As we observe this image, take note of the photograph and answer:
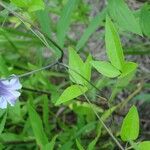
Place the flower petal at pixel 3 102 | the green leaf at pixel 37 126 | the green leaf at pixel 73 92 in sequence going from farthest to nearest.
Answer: the green leaf at pixel 37 126
the green leaf at pixel 73 92
the flower petal at pixel 3 102

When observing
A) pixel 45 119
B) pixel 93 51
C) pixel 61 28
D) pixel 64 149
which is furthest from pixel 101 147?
pixel 93 51

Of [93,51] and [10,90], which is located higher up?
[10,90]

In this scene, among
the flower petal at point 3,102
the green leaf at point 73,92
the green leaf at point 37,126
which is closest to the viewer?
the flower petal at point 3,102

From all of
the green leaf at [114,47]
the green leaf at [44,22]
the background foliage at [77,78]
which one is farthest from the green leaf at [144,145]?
the green leaf at [44,22]

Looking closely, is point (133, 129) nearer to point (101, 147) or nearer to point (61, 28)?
point (61, 28)

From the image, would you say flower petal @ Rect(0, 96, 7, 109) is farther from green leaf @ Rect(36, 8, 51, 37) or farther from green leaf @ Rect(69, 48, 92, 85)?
green leaf @ Rect(36, 8, 51, 37)

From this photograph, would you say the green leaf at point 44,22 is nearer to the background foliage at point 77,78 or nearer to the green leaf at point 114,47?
the background foliage at point 77,78
